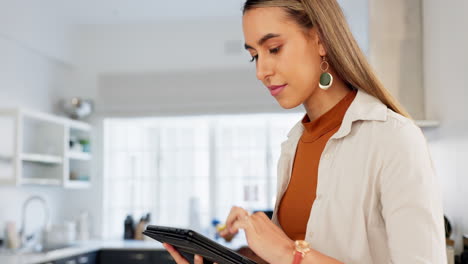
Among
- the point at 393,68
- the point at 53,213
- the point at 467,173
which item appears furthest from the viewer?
the point at 53,213

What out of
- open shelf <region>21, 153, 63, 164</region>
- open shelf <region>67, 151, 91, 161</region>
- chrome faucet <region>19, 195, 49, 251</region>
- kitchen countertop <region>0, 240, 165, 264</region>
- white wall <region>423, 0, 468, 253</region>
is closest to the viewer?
white wall <region>423, 0, 468, 253</region>

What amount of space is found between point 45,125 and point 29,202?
28.2 inches

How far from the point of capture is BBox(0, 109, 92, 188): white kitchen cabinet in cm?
463

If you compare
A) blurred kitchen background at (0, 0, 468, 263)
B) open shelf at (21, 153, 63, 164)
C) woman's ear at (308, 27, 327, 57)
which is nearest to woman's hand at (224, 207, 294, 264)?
woman's ear at (308, 27, 327, 57)

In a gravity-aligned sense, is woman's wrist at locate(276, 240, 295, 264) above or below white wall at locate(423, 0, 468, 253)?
below

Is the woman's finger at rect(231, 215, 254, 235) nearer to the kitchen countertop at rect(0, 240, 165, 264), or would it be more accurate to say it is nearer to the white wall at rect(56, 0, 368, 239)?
the kitchen countertop at rect(0, 240, 165, 264)

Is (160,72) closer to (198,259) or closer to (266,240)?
(198,259)

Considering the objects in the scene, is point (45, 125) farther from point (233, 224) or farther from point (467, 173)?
point (233, 224)

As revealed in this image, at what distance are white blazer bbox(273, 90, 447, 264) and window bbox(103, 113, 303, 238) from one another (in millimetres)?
4650

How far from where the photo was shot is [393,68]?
3.11 meters

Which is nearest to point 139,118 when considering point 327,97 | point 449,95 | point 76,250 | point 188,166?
point 188,166

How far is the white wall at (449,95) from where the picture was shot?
92.2 inches

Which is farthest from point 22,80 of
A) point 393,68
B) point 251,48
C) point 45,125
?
point 251,48

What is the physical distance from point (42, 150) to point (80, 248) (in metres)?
1.09
